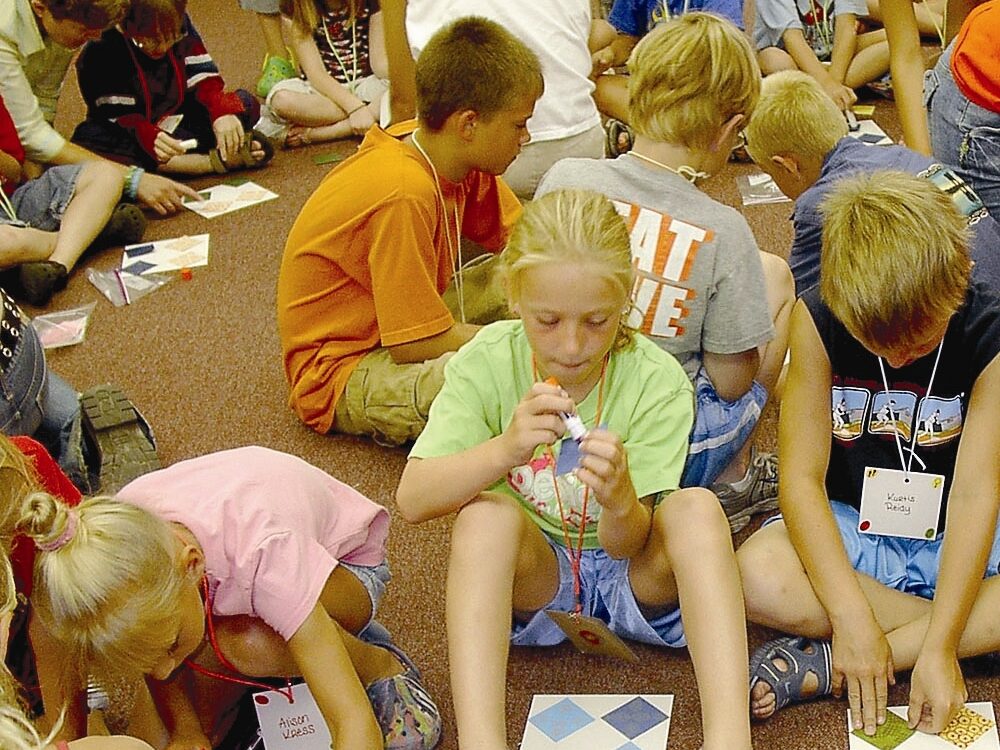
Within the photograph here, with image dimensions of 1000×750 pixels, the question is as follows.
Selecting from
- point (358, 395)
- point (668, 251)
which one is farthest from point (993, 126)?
point (358, 395)

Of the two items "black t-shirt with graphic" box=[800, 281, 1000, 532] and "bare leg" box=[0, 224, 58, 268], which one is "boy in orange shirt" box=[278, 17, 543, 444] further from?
"bare leg" box=[0, 224, 58, 268]

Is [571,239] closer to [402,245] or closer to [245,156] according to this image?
[402,245]

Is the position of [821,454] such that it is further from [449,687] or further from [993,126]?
[993,126]

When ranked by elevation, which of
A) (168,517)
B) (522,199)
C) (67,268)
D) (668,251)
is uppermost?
(668,251)

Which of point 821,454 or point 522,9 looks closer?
point 821,454

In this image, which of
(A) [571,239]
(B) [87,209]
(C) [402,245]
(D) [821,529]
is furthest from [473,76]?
(B) [87,209]

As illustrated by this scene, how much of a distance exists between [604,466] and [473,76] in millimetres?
793

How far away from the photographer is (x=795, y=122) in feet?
5.76

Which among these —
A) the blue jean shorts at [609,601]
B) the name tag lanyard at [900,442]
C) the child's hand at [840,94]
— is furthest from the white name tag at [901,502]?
the child's hand at [840,94]

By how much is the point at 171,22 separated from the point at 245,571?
2.01m

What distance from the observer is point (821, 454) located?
1.38 metres

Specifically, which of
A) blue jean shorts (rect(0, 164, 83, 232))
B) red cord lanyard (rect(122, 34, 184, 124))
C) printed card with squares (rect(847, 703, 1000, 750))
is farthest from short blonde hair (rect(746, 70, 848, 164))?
red cord lanyard (rect(122, 34, 184, 124))

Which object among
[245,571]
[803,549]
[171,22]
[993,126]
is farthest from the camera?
[171,22]

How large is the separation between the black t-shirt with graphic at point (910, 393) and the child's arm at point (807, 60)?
184 centimetres
